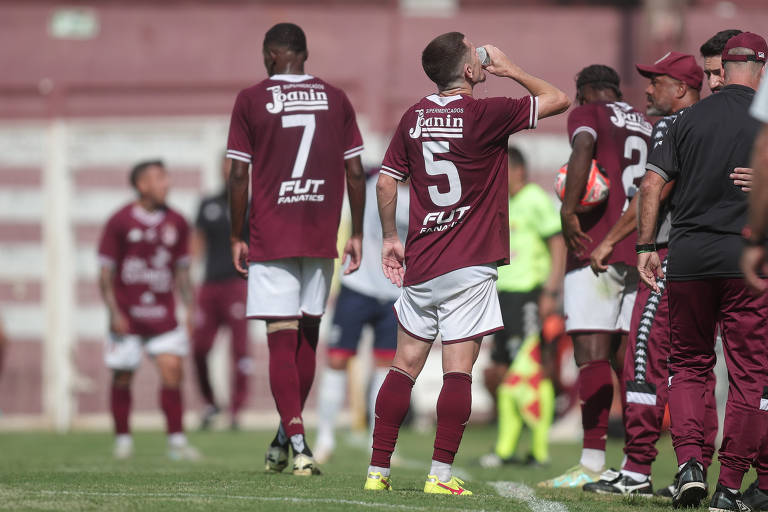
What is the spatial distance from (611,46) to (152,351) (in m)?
7.54

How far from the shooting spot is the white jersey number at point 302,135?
679 centimetres

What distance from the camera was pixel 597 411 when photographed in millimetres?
6977

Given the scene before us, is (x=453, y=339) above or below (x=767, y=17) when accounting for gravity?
below

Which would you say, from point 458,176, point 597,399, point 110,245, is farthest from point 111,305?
point 458,176

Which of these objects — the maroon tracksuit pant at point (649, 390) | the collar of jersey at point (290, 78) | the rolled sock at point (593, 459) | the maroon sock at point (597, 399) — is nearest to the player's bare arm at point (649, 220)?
the maroon tracksuit pant at point (649, 390)

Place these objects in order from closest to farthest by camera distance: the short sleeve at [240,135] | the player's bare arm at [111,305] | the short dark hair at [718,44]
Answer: the short dark hair at [718,44] → the short sleeve at [240,135] → the player's bare arm at [111,305]

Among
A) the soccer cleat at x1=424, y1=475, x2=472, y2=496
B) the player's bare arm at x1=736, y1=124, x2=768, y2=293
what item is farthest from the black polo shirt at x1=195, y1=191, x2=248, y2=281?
the player's bare arm at x1=736, y1=124, x2=768, y2=293

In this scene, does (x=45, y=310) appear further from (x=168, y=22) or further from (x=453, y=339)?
(x=453, y=339)

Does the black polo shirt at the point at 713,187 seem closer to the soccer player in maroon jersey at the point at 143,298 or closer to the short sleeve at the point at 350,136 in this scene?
the short sleeve at the point at 350,136

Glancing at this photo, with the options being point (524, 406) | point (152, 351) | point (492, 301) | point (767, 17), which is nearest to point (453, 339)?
point (492, 301)

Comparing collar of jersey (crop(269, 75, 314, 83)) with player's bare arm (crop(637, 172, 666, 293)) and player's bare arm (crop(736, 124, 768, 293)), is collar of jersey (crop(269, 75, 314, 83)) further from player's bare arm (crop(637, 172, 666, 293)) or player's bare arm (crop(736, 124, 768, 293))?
player's bare arm (crop(736, 124, 768, 293))

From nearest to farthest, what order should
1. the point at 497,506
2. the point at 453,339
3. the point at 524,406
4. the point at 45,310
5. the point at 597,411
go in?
the point at 497,506 < the point at 453,339 < the point at 597,411 < the point at 524,406 < the point at 45,310

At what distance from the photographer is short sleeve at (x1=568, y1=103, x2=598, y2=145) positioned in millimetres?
6786

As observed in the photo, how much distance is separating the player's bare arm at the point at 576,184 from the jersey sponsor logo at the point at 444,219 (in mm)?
1106
